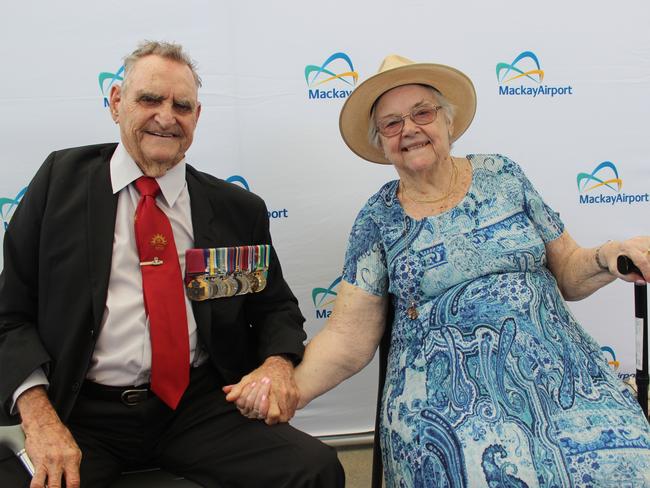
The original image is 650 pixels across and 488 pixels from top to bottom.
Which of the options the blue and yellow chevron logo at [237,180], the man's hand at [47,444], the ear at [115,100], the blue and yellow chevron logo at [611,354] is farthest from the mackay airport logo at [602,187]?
the man's hand at [47,444]

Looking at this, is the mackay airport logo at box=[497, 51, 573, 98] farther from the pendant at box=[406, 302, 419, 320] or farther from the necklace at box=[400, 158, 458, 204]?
the pendant at box=[406, 302, 419, 320]

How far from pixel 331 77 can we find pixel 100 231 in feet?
4.39

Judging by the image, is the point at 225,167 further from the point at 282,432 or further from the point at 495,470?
the point at 495,470

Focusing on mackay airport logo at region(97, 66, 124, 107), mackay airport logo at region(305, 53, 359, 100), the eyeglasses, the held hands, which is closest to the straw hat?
the eyeglasses

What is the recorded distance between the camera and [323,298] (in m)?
2.71

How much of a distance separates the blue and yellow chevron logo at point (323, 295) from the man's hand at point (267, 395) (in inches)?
37.0

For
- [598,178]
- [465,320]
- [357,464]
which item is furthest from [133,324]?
[598,178]

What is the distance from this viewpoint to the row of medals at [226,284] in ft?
5.81

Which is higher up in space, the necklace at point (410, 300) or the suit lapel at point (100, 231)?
the suit lapel at point (100, 231)

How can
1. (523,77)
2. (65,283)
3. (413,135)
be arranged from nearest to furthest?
1. (65,283)
2. (413,135)
3. (523,77)

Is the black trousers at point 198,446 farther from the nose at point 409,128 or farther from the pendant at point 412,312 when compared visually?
the nose at point 409,128

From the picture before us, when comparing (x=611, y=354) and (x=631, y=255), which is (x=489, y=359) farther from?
(x=611, y=354)

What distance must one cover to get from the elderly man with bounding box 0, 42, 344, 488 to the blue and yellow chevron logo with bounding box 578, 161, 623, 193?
1.76 m

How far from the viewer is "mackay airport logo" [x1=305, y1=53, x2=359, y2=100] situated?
2529 mm
